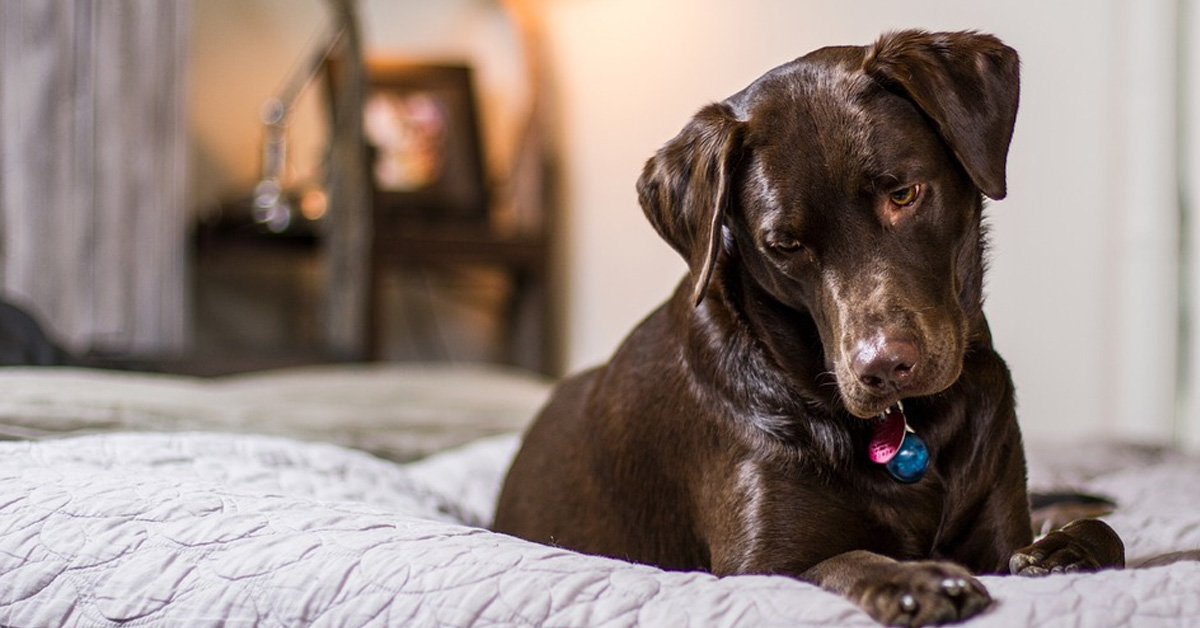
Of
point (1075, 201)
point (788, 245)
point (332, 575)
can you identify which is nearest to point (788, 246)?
point (788, 245)

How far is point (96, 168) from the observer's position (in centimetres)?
395

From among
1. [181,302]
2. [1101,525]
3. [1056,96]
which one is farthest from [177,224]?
[1101,525]

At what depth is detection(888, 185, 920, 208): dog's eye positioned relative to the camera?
1183mm

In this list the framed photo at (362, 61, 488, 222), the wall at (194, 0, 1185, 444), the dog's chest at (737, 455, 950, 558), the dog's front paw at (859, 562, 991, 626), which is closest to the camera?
the dog's front paw at (859, 562, 991, 626)

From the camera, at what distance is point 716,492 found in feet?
4.31

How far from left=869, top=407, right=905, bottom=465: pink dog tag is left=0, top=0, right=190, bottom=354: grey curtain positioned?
3.14 m

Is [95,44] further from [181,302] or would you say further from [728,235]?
[728,235]

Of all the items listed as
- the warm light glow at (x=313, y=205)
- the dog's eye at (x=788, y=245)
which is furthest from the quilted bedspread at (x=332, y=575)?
the warm light glow at (x=313, y=205)

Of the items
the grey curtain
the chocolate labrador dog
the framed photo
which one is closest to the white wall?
the framed photo

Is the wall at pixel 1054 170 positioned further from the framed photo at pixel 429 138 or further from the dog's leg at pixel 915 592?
the dog's leg at pixel 915 592

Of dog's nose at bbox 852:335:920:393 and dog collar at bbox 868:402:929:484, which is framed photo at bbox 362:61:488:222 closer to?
dog collar at bbox 868:402:929:484

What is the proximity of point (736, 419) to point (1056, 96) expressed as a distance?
8.16 feet

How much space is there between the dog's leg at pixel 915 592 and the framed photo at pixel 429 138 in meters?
3.94

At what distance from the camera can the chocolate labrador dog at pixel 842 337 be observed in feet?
3.86
